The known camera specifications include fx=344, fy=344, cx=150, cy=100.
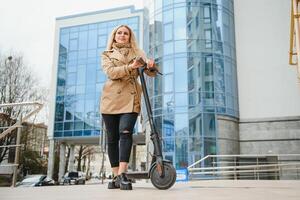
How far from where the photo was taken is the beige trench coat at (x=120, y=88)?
3.31 m

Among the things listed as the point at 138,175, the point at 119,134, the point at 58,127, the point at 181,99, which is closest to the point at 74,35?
the point at 58,127

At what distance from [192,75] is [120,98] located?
17264mm

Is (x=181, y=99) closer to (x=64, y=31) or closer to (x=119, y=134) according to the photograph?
(x=64, y=31)

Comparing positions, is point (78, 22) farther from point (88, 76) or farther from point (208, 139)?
point (208, 139)

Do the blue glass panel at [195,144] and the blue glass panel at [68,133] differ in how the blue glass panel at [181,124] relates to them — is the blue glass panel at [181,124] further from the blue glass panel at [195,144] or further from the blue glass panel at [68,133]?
the blue glass panel at [68,133]

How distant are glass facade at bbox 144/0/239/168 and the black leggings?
1613cm

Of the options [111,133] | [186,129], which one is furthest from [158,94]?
[111,133]

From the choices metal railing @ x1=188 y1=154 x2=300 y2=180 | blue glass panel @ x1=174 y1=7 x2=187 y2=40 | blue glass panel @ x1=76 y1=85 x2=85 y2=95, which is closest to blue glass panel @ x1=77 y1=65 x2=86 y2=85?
blue glass panel @ x1=76 y1=85 x2=85 y2=95

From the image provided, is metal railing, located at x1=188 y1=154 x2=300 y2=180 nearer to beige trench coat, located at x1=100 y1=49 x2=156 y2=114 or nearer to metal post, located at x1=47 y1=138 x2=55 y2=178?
beige trench coat, located at x1=100 y1=49 x2=156 y2=114

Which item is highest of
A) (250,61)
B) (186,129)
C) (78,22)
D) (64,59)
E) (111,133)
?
(78,22)

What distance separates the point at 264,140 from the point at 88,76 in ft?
52.5

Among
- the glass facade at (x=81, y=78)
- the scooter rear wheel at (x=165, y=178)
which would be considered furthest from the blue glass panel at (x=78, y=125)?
the scooter rear wheel at (x=165, y=178)

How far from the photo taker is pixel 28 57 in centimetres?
2202

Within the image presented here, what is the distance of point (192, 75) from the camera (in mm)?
20328
